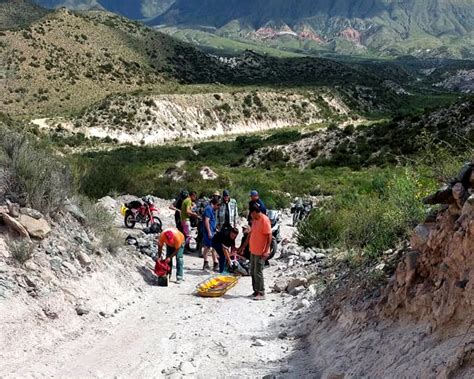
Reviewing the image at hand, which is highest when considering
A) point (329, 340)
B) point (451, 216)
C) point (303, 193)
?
point (451, 216)

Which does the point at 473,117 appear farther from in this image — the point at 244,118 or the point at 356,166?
the point at 244,118

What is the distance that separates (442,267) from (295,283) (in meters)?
4.92

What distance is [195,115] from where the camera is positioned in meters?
71.1

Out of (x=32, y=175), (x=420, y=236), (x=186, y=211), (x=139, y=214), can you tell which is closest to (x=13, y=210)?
(x=32, y=175)

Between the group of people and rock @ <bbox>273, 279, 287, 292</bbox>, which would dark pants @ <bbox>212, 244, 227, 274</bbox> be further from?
rock @ <bbox>273, 279, 287, 292</bbox>

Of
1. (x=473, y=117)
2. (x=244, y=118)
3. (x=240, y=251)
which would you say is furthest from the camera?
(x=244, y=118)

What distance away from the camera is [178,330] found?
25.9 feet

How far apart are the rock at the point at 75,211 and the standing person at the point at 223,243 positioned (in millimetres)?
3029

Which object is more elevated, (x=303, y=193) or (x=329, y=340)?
(x=329, y=340)

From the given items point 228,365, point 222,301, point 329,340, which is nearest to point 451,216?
point 329,340

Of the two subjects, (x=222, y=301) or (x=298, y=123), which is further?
(x=298, y=123)

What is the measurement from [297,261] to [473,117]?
99.7ft

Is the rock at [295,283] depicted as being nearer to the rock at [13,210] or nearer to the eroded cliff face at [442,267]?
the eroded cliff face at [442,267]

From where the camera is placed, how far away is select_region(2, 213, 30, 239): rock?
26.8 feet
